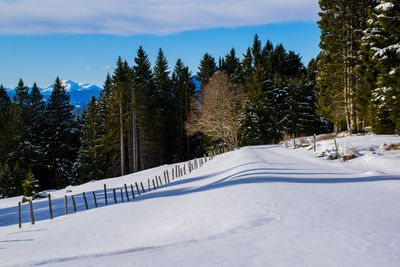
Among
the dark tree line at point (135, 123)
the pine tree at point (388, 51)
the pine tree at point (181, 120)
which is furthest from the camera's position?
the pine tree at point (181, 120)

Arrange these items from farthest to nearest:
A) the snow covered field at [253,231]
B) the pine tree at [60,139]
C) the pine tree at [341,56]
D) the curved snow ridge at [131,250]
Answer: the pine tree at [60,139] < the pine tree at [341,56] < the curved snow ridge at [131,250] < the snow covered field at [253,231]

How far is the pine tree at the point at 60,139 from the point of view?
4462 cm

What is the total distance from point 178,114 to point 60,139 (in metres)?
20.7

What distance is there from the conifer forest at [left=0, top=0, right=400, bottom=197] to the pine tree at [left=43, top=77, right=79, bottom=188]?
0.16 meters

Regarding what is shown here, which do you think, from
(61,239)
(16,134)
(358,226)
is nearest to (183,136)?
(16,134)

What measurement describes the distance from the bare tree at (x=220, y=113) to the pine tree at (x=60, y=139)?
21.8 m

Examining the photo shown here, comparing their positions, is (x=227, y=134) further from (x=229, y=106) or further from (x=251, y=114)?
(x=251, y=114)

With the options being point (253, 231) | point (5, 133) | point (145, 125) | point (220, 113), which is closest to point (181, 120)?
point (145, 125)

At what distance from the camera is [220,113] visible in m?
37.7

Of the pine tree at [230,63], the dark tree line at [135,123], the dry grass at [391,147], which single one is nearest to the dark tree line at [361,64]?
the dry grass at [391,147]

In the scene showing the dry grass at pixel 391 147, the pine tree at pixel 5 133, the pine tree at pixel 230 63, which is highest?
the pine tree at pixel 230 63

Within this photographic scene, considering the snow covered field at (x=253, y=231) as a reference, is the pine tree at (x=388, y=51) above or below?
above

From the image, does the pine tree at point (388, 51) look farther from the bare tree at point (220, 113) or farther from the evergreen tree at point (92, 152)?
the evergreen tree at point (92, 152)

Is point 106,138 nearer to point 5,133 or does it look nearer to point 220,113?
point 5,133
